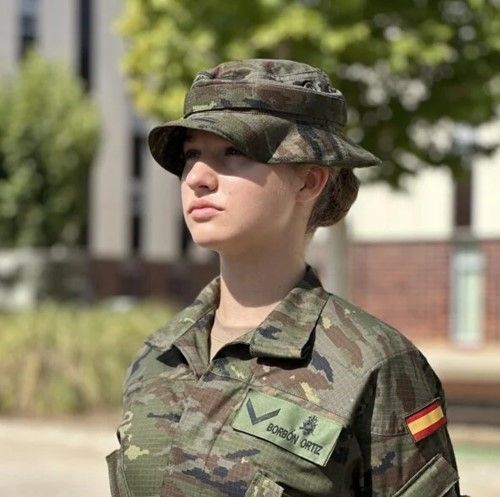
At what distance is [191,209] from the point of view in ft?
6.78

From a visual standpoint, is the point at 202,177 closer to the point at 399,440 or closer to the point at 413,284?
the point at 399,440

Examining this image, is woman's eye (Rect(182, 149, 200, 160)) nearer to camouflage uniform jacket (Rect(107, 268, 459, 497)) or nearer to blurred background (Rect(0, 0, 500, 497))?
camouflage uniform jacket (Rect(107, 268, 459, 497))

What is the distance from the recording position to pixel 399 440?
189 cm

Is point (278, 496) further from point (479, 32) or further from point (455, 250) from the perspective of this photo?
point (455, 250)

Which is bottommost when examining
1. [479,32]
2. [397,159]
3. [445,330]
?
[445,330]

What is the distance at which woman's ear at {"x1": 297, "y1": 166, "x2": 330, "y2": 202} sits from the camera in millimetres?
2072

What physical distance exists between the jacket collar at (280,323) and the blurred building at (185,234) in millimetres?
9462

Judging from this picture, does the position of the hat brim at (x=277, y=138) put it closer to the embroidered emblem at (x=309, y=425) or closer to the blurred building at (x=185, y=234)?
the embroidered emblem at (x=309, y=425)

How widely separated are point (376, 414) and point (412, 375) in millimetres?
120

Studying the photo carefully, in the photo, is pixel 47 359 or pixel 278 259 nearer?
pixel 278 259

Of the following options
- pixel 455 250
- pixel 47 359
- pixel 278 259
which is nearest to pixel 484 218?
pixel 455 250

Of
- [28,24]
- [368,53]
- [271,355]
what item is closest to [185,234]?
[28,24]

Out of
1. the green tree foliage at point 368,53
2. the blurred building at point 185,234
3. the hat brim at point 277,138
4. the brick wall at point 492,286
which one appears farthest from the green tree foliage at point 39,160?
the hat brim at point 277,138

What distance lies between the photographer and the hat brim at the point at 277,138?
6.38 ft
